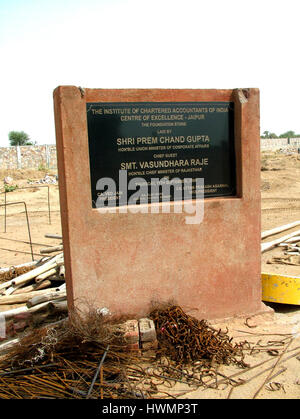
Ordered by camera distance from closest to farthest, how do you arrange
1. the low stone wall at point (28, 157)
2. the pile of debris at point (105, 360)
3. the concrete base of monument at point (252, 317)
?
1. the pile of debris at point (105, 360)
2. the concrete base of monument at point (252, 317)
3. the low stone wall at point (28, 157)

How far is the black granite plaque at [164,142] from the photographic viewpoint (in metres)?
3.78

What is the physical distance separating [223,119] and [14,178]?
2424 cm

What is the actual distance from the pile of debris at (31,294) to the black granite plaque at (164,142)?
1728 millimetres

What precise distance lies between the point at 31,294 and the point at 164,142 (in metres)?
3.10

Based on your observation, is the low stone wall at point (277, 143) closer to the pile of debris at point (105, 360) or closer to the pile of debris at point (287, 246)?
the pile of debris at point (287, 246)

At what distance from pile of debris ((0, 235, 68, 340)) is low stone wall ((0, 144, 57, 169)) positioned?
2622 centimetres

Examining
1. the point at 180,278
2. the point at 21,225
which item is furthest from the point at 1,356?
the point at 21,225

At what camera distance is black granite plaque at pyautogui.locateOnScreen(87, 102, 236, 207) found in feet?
12.4

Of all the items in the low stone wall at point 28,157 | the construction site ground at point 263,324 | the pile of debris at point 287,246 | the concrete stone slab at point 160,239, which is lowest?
the construction site ground at point 263,324

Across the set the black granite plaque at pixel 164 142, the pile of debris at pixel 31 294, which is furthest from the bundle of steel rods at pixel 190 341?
the pile of debris at pixel 31 294

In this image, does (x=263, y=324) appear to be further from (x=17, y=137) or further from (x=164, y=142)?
(x=17, y=137)

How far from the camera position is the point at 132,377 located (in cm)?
322

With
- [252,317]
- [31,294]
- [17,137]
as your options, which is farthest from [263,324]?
[17,137]

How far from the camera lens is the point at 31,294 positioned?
5.54 metres
